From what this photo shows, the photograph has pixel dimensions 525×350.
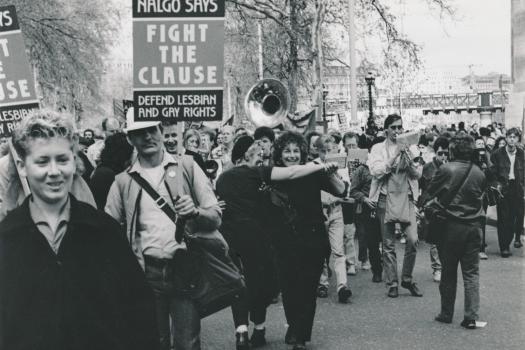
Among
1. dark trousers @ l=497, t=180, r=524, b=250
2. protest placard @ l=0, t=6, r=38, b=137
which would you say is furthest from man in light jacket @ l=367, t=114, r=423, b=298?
protest placard @ l=0, t=6, r=38, b=137

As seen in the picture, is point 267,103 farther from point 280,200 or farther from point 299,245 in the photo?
point 299,245

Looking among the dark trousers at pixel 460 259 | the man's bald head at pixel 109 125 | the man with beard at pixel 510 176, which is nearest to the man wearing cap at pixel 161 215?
the dark trousers at pixel 460 259

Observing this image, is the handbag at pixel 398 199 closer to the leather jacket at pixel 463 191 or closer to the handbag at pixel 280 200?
the leather jacket at pixel 463 191

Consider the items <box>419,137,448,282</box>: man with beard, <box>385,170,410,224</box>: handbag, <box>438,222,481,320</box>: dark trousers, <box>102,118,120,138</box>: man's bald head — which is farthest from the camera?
<box>102,118,120,138</box>: man's bald head

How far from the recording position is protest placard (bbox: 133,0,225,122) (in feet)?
17.2

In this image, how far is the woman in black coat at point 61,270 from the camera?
2824 mm

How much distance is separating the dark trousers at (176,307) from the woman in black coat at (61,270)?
66.0 inches

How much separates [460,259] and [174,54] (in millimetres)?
3655

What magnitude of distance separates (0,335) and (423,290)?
7159 millimetres

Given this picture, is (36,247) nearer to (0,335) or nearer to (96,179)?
(0,335)

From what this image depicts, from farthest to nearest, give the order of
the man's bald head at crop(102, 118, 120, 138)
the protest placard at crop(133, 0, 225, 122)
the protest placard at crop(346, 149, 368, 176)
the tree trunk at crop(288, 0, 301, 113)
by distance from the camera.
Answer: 1. the tree trunk at crop(288, 0, 301, 113)
2. the man's bald head at crop(102, 118, 120, 138)
3. the protest placard at crop(346, 149, 368, 176)
4. the protest placard at crop(133, 0, 225, 122)

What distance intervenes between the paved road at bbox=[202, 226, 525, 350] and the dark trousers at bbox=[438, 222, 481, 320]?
0.83 feet

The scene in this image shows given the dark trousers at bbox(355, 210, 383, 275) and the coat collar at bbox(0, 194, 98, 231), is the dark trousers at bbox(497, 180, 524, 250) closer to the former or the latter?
the dark trousers at bbox(355, 210, 383, 275)

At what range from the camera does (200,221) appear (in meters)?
4.81
